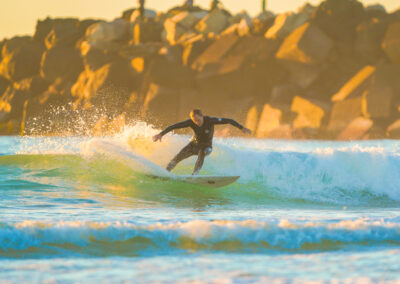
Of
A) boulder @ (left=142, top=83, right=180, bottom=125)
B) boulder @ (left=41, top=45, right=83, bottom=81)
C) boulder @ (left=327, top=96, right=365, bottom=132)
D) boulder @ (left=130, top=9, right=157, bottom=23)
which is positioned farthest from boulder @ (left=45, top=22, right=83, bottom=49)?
boulder @ (left=327, top=96, right=365, bottom=132)

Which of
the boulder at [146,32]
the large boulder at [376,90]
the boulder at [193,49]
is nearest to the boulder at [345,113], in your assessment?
the large boulder at [376,90]

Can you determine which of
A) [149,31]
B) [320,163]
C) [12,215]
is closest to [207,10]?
[149,31]

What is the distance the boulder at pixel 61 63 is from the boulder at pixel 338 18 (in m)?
27.5

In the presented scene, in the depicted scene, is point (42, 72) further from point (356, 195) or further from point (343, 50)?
point (356, 195)

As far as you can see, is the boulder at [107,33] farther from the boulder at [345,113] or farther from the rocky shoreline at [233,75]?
the boulder at [345,113]

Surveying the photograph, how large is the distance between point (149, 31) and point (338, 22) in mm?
21080

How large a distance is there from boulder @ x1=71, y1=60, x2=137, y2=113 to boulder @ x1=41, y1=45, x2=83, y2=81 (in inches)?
161

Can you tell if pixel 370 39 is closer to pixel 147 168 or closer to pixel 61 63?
pixel 61 63

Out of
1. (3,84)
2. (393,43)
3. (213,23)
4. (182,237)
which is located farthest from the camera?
(3,84)

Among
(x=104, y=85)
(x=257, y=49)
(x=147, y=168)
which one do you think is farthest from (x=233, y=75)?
(x=147, y=168)

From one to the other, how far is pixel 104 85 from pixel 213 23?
49.7 feet

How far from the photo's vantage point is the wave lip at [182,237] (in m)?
7.11

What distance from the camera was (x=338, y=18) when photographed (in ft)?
215

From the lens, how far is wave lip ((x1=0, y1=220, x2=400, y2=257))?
711 cm
